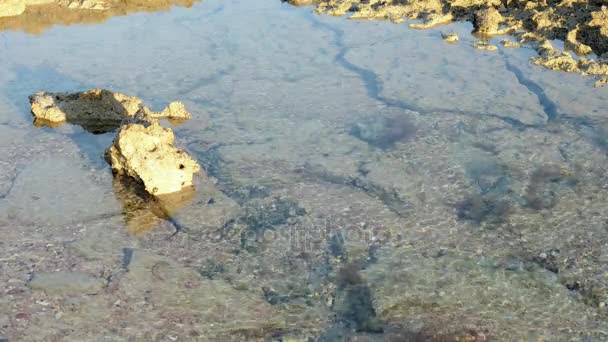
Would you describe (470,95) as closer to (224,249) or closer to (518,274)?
(518,274)

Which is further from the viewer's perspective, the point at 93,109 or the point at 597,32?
the point at 597,32

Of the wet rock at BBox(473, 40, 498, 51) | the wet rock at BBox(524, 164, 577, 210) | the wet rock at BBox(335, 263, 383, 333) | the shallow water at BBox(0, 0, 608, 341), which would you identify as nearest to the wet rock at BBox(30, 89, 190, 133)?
the shallow water at BBox(0, 0, 608, 341)

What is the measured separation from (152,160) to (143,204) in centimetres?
57

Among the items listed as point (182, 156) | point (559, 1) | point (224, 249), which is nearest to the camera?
point (224, 249)

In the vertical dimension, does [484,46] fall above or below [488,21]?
below

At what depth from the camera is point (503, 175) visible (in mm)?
7910

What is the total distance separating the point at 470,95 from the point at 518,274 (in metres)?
4.69

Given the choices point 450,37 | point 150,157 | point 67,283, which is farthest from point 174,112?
point 450,37

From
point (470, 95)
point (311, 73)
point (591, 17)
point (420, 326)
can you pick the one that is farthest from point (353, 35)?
point (420, 326)

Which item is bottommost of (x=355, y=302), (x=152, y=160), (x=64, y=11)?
(x=64, y=11)

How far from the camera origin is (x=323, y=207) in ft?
24.3

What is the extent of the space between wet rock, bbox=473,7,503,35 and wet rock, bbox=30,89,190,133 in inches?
287

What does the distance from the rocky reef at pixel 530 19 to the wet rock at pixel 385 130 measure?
12.4 feet

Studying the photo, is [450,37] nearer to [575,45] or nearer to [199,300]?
[575,45]
